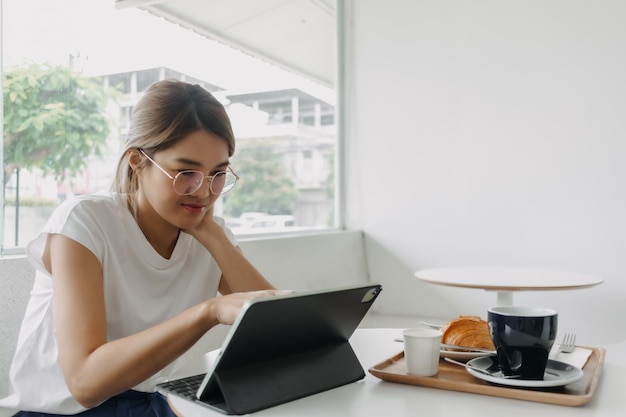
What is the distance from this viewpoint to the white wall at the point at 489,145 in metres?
3.62

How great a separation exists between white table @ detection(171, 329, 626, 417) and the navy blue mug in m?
0.07

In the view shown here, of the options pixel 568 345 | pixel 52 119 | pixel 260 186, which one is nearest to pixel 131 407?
pixel 568 345

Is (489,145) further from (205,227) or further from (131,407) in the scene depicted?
(131,407)

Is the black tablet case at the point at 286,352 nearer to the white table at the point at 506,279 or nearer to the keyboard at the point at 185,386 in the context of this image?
the keyboard at the point at 185,386

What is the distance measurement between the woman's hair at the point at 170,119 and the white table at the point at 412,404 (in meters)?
0.66

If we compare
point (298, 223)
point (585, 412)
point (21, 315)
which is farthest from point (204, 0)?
point (585, 412)

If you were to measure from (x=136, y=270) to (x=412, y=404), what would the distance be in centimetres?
74

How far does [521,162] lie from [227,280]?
2.61 m

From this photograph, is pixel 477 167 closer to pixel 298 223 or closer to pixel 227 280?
pixel 298 223

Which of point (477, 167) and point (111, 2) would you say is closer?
point (111, 2)

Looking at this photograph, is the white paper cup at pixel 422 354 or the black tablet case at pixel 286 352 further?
the white paper cup at pixel 422 354

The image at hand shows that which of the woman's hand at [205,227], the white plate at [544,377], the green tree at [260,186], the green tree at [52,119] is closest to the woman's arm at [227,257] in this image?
the woman's hand at [205,227]

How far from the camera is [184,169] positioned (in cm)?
147

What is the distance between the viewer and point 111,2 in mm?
2773
